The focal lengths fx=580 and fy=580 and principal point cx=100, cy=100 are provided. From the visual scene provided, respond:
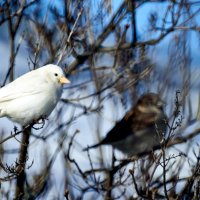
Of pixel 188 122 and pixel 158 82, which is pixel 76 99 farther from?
pixel 188 122

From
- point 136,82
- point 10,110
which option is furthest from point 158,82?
point 10,110

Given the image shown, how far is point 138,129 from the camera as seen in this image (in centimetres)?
611

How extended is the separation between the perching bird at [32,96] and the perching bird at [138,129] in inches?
71.2

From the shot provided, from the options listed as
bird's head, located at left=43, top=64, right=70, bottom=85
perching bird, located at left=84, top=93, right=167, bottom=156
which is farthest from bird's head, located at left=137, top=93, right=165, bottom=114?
bird's head, located at left=43, top=64, right=70, bottom=85

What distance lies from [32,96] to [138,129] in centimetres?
258

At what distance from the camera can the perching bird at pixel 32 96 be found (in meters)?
3.63

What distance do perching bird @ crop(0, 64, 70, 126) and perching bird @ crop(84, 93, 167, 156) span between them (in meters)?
1.81

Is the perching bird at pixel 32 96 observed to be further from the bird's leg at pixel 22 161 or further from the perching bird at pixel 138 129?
the perching bird at pixel 138 129

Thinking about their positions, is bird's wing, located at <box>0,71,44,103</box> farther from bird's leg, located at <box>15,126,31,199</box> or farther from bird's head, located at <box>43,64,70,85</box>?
bird's leg, located at <box>15,126,31,199</box>

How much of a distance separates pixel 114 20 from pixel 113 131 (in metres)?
1.14

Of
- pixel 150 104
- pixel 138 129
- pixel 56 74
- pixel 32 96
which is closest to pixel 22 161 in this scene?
pixel 32 96

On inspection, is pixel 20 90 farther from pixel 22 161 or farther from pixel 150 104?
pixel 150 104

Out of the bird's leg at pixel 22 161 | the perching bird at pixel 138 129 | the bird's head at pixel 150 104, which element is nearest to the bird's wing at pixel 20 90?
the bird's leg at pixel 22 161

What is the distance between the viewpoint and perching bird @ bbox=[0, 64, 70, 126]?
143 inches
